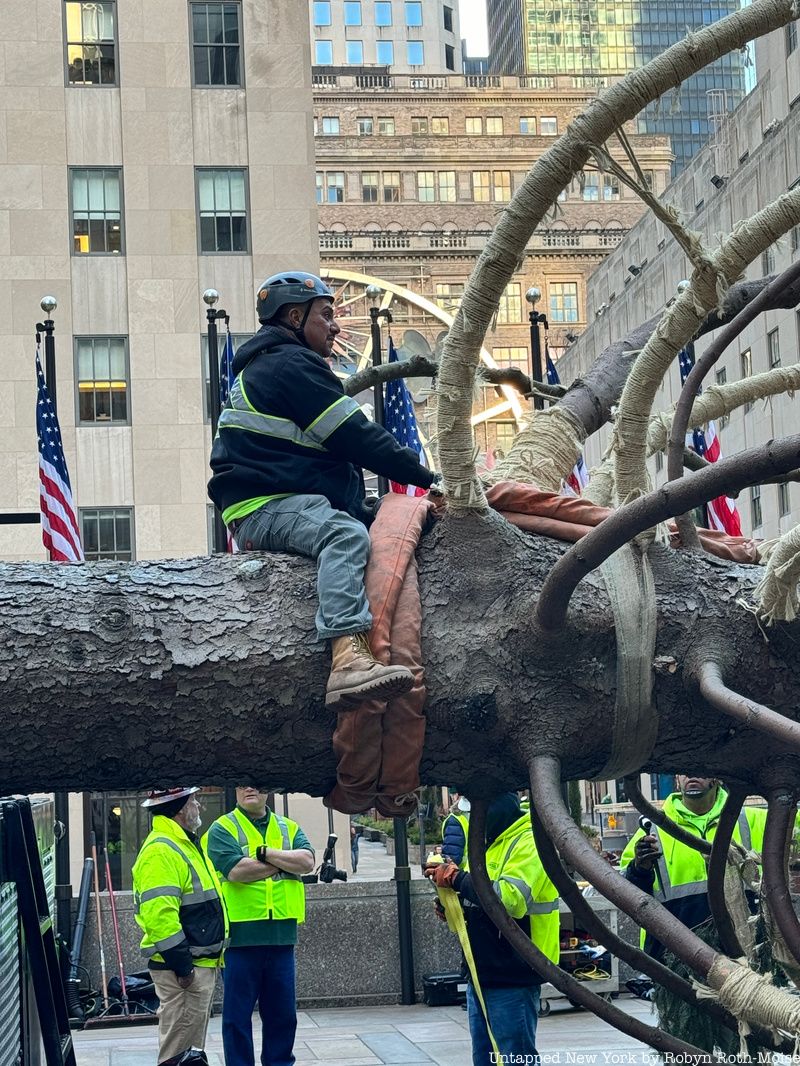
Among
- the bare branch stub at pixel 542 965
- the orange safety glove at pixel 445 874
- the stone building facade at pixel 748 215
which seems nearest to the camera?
the bare branch stub at pixel 542 965

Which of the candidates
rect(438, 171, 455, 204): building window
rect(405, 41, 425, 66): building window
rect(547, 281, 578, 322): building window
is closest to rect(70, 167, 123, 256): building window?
rect(547, 281, 578, 322): building window

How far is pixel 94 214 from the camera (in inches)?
1081

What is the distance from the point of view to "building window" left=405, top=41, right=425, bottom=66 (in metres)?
149

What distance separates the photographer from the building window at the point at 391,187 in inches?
4865

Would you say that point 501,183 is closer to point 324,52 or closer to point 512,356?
point 512,356

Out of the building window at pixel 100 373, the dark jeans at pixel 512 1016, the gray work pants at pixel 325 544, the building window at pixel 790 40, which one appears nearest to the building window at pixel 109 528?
the building window at pixel 100 373

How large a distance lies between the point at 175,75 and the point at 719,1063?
86.0ft

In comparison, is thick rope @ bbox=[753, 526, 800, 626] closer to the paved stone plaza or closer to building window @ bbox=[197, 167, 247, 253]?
the paved stone plaza

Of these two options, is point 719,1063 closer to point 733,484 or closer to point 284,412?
point 733,484

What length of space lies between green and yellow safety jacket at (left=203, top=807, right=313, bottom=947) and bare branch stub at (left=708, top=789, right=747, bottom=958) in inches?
220

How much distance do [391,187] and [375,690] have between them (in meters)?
124

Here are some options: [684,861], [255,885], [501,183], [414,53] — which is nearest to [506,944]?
[684,861]

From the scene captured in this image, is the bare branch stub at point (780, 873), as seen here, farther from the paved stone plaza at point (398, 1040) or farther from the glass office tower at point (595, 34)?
the glass office tower at point (595, 34)

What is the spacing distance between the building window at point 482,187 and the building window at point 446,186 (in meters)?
1.71
